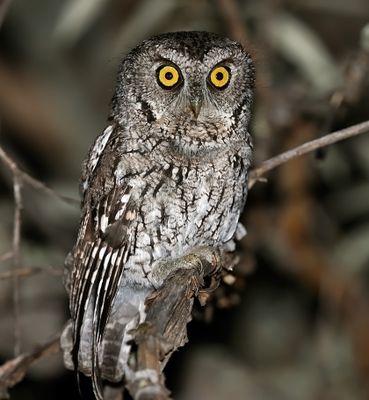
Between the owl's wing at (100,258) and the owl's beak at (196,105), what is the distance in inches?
16.4

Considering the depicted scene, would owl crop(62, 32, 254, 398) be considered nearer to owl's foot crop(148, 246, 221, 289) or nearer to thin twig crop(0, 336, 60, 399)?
owl's foot crop(148, 246, 221, 289)

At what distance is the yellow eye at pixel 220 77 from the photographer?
408cm

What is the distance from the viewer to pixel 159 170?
4.03 m

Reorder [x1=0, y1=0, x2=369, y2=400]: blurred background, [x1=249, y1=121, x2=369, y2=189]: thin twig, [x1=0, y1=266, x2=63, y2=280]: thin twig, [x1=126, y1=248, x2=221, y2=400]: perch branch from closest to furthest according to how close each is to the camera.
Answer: [x1=126, y1=248, x2=221, y2=400]: perch branch < [x1=249, y1=121, x2=369, y2=189]: thin twig < [x1=0, y1=266, x2=63, y2=280]: thin twig < [x1=0, y1=0, x2=369, y2=400]: blurred background

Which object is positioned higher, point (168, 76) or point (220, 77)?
point (220, 77)

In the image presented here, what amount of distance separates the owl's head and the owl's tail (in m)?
0.85

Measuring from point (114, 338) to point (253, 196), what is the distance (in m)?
1.66

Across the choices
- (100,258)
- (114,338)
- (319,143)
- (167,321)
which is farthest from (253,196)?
(167,321)

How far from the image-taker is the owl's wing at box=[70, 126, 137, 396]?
13.2 feet

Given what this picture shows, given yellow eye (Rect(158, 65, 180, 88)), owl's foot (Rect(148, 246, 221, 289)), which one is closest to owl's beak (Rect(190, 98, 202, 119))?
yellow eye (Rect(158, 65, 180, 88))

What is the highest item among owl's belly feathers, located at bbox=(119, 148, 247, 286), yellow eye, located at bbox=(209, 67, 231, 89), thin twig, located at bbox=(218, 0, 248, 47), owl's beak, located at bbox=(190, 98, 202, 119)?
thin twig, located at bbox=(218, 0, 248, 47)

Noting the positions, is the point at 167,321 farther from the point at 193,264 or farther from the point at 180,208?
the point at 180,208

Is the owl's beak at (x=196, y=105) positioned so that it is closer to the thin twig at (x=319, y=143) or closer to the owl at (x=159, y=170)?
the owl at (x=159, y=170)

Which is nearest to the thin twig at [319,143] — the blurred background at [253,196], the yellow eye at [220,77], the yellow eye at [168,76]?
the yellow eye at [220,77]
